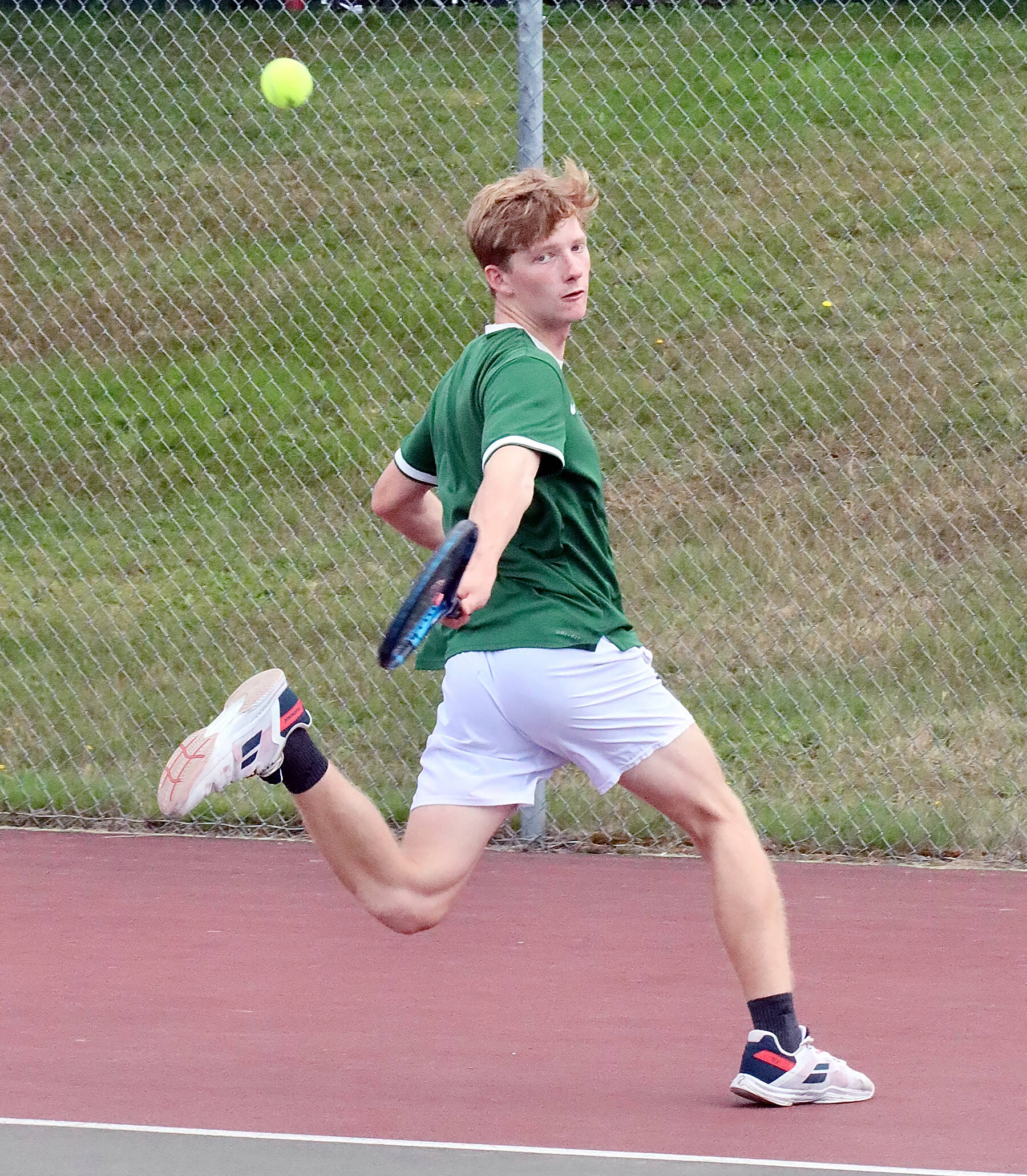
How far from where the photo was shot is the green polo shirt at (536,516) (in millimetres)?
2984

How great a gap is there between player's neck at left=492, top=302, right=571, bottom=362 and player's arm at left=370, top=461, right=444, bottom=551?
1.41 feet

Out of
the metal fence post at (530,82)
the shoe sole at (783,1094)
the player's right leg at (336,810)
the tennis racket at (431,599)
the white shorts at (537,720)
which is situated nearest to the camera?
the tennis racket at (431,599)

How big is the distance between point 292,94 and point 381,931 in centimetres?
377

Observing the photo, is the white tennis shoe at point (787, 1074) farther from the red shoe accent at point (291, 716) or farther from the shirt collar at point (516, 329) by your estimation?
the shirt collar at point (516, 329)

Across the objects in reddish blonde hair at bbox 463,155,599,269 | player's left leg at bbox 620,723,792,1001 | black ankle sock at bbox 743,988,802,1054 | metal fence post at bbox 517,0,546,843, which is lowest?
black ankle sock at bbox 743,988,802,1054

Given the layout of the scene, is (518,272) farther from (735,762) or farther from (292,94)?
(292,94)

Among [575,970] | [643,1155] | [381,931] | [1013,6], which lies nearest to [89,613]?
[381,931]

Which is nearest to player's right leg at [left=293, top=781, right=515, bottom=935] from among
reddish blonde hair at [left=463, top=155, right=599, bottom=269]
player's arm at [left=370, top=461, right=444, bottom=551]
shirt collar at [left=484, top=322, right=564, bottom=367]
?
player's arm at [left=370, top=461, right=444, bottom=551]

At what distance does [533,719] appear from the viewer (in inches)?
121

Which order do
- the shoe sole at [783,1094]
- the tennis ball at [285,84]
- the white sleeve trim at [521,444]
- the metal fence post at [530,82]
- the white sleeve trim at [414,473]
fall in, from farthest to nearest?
the tennis ball at [285,84] → the metal fence post at [530,82] → the white sleeve trim at [414,473] → the shoe sole at [783,1094] → the white sleeve trim at [521,444]

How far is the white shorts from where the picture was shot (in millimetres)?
3051

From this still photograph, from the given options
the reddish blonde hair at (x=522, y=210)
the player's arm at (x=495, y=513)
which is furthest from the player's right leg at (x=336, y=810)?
the reddish blonde hair at (x=522, y=210)

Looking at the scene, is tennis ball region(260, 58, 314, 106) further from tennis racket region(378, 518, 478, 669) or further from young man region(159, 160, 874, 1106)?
tennis racket region(378, 518, 478, 669)

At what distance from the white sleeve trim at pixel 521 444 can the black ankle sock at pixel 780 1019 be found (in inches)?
43.4
